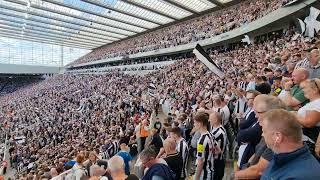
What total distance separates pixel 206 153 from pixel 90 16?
3663 centimetres

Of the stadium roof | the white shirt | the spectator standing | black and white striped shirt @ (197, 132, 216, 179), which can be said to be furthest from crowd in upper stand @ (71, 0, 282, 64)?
the spectator standing

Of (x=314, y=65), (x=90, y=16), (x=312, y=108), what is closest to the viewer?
(x=312, y=108)

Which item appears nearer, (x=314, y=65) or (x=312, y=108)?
(x=312, y=108)

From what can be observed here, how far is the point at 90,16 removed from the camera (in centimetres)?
3850

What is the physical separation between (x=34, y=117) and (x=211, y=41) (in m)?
15.6

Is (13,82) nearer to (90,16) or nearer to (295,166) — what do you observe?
(90,16)

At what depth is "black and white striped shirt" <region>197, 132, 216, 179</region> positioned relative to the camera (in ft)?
13.1

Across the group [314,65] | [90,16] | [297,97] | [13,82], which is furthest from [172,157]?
[13,82]

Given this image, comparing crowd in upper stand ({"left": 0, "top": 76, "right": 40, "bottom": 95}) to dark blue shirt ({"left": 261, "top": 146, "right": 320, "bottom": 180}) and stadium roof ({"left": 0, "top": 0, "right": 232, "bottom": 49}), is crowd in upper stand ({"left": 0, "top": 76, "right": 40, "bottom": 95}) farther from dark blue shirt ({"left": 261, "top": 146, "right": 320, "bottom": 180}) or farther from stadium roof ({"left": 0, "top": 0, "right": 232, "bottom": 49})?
dark blue shirt ({"left": 261, "top": 146, "right": 320, "bottom": 180})

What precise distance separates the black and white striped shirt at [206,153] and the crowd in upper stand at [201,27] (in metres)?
18.7

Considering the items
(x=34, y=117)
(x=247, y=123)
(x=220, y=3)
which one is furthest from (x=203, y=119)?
(x=220, y=3)

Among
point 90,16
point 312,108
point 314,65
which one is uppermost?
point 90,16

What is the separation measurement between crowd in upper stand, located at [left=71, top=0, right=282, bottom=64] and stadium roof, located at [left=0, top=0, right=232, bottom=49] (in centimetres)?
110

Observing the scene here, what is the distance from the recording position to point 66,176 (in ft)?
20.2
